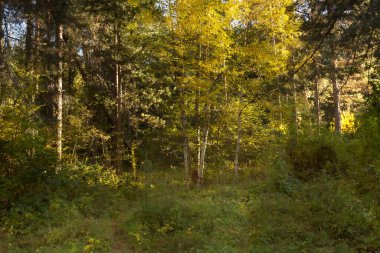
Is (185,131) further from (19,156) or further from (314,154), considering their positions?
(19,156)

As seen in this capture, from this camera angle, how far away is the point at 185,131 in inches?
664

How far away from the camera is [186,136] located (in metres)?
17.0

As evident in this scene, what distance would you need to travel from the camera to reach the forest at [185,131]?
Result: 790cm

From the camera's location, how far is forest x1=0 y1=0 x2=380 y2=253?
7.90 metres

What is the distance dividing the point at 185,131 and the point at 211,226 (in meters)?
8.22

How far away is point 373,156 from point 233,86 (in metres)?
10.1

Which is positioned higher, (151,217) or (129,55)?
(129,55)

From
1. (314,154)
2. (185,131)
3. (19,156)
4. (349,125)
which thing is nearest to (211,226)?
(314,154)

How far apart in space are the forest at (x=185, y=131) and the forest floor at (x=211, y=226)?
0.04m

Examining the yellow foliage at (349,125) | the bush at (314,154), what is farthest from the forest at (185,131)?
the yellow foliage at (349,125)

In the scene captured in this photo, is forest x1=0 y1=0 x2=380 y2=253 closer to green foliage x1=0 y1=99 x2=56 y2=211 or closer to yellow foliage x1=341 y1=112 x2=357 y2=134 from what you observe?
green foliage x1=0 y1=99 x2=56 y2=211

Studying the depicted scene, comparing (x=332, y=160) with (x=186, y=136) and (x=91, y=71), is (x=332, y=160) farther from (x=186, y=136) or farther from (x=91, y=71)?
(x=91, y=71)

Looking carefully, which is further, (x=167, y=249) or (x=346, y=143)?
(x=346, y=143)

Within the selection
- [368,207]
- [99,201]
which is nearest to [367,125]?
[368,207]
